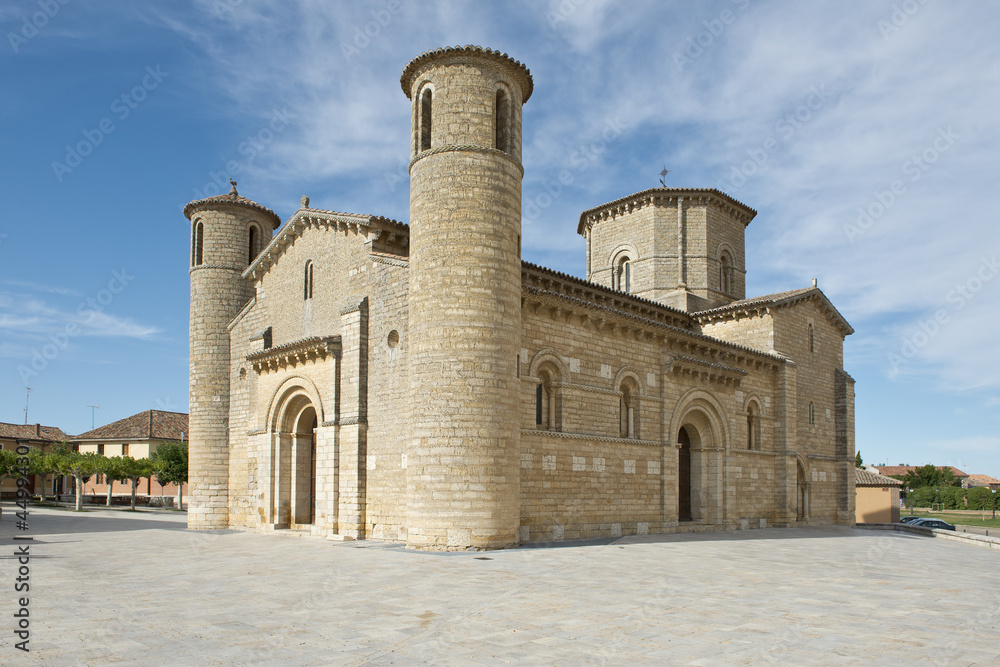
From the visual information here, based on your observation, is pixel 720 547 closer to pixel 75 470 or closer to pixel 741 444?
pixel 741 444

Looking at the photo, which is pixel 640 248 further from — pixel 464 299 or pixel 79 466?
pixel 79 466

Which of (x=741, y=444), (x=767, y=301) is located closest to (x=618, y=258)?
(x=767, y=301)

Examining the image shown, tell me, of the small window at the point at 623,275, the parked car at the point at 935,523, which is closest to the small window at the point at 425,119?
the small window at the point at 623,275

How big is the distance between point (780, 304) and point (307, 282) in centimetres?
1603

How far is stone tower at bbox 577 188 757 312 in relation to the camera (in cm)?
2892

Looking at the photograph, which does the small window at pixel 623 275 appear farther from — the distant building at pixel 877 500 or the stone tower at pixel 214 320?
the distant building at pixel 877 500

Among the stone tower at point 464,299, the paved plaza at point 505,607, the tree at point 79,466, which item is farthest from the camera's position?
the tree at point 79,466

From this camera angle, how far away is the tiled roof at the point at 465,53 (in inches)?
664

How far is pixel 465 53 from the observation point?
55.4ft

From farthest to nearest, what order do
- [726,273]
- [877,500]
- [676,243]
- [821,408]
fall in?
[877,500]
[726,273]
[676,243]
[821,408]

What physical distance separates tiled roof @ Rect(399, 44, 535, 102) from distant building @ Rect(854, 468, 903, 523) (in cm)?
3038

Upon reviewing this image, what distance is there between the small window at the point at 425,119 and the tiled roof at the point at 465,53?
635mm

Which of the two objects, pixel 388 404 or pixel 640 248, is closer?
pixel 388 404

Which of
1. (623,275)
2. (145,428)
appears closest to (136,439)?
(145,428)
